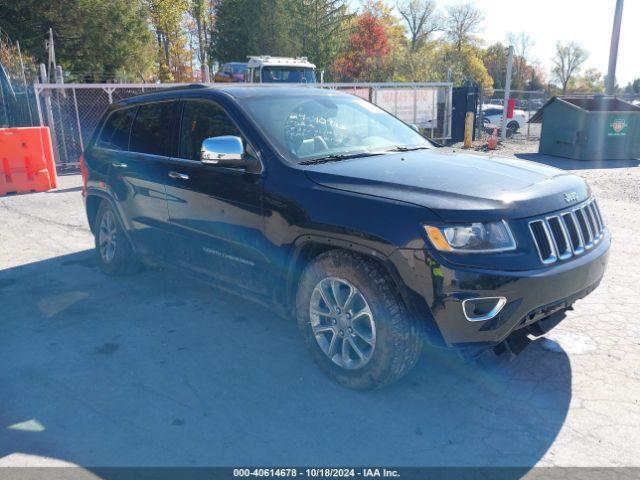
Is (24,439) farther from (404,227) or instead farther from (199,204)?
(404,227)

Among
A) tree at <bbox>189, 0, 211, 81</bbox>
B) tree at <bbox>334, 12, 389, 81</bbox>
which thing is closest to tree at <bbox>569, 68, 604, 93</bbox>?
tree at <bbox>334, 12, 389, 81</bbox>

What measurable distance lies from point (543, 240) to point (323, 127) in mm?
1835

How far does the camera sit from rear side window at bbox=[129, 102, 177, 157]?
4.69 meters

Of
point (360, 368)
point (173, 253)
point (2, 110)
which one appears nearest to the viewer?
point (360, 368)

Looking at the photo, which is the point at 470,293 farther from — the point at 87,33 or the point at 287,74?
the point at 87,33

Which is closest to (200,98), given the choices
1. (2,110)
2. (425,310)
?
(425,310)

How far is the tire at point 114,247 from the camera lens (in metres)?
5.48

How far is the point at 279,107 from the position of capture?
417 cm

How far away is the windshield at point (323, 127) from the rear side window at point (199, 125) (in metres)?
Answer: 0.22

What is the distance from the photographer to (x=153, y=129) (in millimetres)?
4895

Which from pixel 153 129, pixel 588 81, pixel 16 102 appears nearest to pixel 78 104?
pixel 16 102

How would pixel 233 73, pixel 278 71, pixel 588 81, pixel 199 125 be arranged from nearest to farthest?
pixel 199 125 < pixel 278 71 < pixel 233 73 < pixel 588 81

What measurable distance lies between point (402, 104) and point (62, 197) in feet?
37.0

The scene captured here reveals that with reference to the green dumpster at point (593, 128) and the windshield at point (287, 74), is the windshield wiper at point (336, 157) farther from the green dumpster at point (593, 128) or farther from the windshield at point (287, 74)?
the windshield at point (287, 74)
